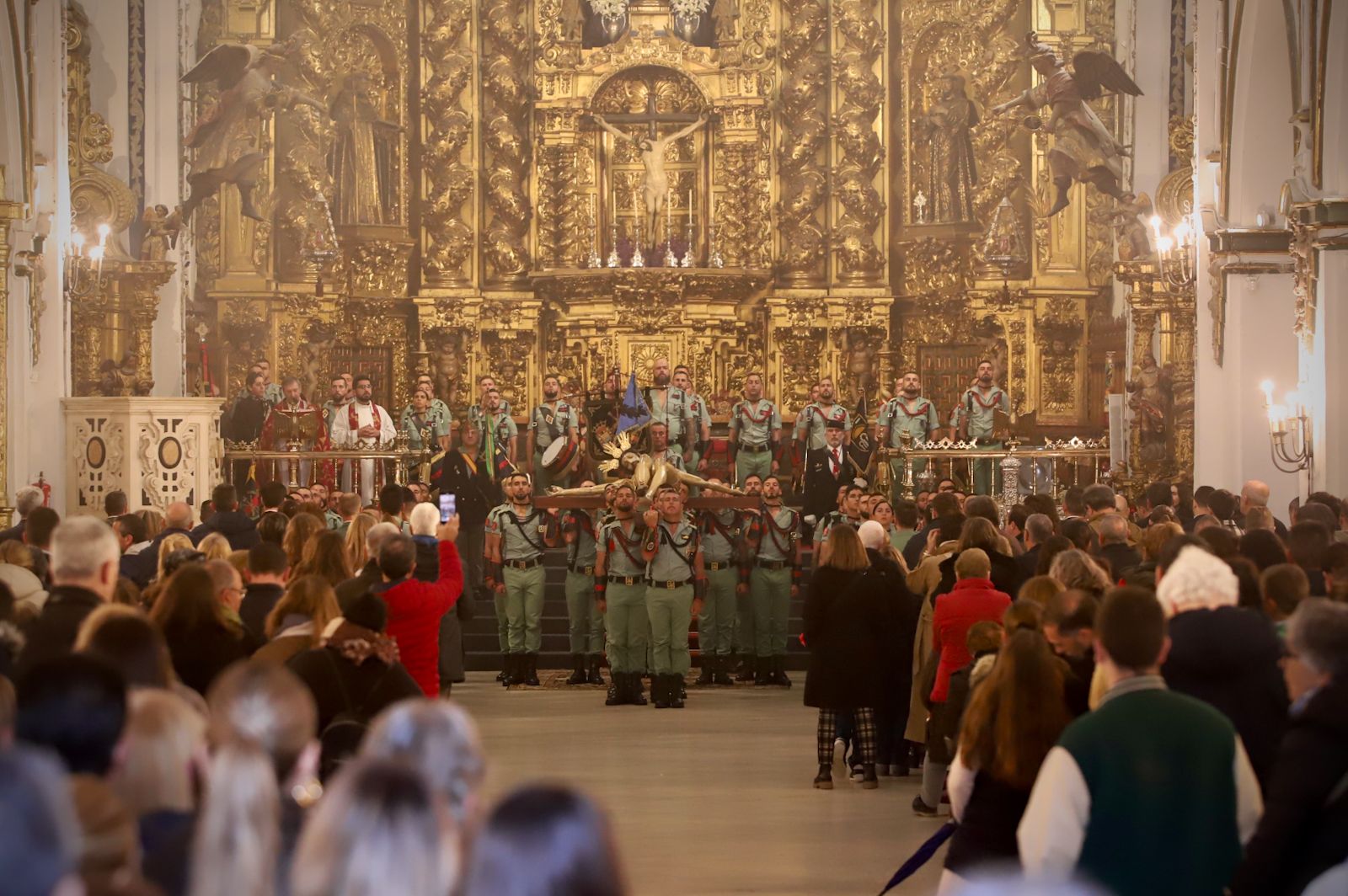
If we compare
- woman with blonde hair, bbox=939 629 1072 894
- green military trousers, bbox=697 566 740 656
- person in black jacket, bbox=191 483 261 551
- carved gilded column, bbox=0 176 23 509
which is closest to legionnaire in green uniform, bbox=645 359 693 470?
green military trousers, bbox=697 566 740 656

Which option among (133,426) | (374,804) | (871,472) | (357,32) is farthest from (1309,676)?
(357,32)

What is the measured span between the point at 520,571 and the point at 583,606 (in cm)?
59

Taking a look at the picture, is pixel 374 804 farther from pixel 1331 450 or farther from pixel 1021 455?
pixel 1021 455

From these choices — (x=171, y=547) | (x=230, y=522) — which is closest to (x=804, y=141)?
(x=230, y=522)

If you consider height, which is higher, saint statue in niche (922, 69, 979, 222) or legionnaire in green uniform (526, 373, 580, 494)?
saint statue in niche (922, 69, 979, 222)

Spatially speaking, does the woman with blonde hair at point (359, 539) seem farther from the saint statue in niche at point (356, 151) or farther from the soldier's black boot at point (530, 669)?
the saint statue in niche at point (356, 151)

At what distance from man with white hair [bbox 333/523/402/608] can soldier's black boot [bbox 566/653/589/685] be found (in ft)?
21.7

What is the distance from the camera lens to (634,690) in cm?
1652

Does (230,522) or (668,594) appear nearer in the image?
(230,522)

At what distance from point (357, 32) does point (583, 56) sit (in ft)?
9.28

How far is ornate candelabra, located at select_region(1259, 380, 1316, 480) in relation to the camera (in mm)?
16266

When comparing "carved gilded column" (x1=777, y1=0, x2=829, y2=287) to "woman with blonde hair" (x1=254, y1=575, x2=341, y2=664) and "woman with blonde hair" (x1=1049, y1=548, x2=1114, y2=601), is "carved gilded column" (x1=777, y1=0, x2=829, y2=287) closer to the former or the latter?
"woman with blonde hair" (x1=1049, y1=548, x2=1114, y2=601)

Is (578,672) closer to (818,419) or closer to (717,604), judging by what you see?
(717,604)

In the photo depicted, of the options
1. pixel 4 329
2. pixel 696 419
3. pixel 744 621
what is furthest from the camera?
pixel 696 419
